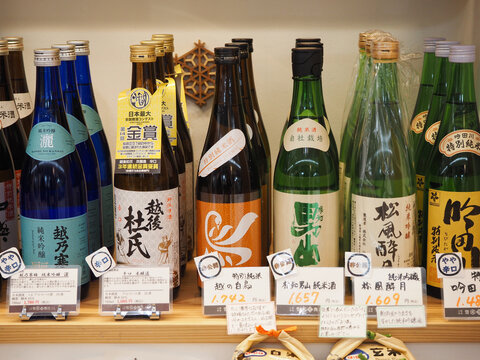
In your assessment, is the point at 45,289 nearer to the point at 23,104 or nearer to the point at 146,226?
the point at 146,226

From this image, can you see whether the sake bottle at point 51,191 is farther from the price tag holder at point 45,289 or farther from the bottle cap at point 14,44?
the bottle cap at point 14,44

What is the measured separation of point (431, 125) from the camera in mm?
1229

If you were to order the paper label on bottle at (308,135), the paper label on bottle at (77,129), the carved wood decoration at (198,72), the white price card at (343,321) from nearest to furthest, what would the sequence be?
the white price card at (343,321)
the paper label on bottle at (308,135)
the paper label on bottle at (77,129)
the carved wood decoration at (198,72)

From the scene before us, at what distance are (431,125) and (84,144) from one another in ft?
2.36

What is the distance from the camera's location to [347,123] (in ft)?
4.48

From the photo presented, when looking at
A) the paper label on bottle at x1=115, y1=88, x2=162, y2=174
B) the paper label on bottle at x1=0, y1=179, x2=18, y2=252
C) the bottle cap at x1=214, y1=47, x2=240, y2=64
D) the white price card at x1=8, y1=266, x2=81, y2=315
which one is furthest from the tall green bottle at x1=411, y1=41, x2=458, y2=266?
the paper label on bottle at x1=0, y1=179, x2=18, y2=252

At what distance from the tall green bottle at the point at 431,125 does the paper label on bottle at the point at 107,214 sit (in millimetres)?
642

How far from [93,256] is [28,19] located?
0.74m

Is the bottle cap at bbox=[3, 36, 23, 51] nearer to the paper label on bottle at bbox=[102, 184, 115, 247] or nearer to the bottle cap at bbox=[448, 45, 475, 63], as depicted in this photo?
the paper label on bottle at bbox=[102, 184, 115, 247]

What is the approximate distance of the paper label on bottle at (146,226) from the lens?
40.0 inches

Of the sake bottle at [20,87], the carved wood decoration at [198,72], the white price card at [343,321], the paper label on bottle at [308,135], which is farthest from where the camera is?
the carved wood decoration at [198,72]

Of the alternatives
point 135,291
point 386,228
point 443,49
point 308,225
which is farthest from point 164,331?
point 443,49

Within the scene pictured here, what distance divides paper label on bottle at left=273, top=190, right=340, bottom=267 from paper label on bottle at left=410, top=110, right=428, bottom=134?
36 centimetres

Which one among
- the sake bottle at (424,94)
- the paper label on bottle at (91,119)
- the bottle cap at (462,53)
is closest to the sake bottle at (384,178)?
the bottle cap at (462,53)
